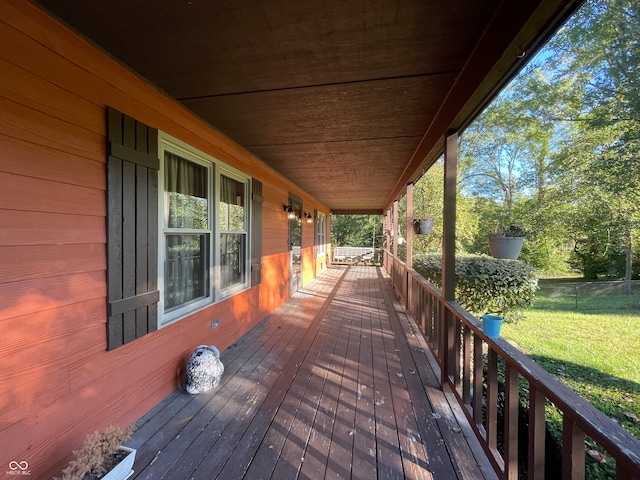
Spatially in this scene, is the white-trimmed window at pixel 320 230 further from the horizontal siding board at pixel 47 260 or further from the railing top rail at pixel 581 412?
the railing top rail at pixel 581 412

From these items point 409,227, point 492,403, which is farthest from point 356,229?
point 492,403

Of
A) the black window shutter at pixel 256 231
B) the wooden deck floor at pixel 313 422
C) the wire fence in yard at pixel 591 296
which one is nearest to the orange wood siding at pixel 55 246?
the wooden deck floor at pixel 313 422

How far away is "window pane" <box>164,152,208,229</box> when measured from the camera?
217cm

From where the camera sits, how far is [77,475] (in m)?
1.19

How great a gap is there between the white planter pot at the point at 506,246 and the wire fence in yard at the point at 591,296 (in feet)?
21.2

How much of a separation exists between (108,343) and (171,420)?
0.72 meters

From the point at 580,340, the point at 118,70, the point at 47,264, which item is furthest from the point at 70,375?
the point at 580,340

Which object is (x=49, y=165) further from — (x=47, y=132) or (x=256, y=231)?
(x=256, y=231)

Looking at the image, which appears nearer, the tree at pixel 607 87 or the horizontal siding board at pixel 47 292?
the horizontal siding board at pixel 47 292

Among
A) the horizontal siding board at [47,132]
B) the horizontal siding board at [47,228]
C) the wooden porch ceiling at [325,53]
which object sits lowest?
the horizontal siding board at [47,228]

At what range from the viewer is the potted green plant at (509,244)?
2258 millimetres

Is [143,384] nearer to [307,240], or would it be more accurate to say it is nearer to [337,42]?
[337,42]

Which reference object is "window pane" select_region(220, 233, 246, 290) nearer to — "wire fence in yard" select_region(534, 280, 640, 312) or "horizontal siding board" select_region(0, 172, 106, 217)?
"horizontal siding board" select_region(0, 172, 106, 217)

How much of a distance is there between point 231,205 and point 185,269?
1.04 m
